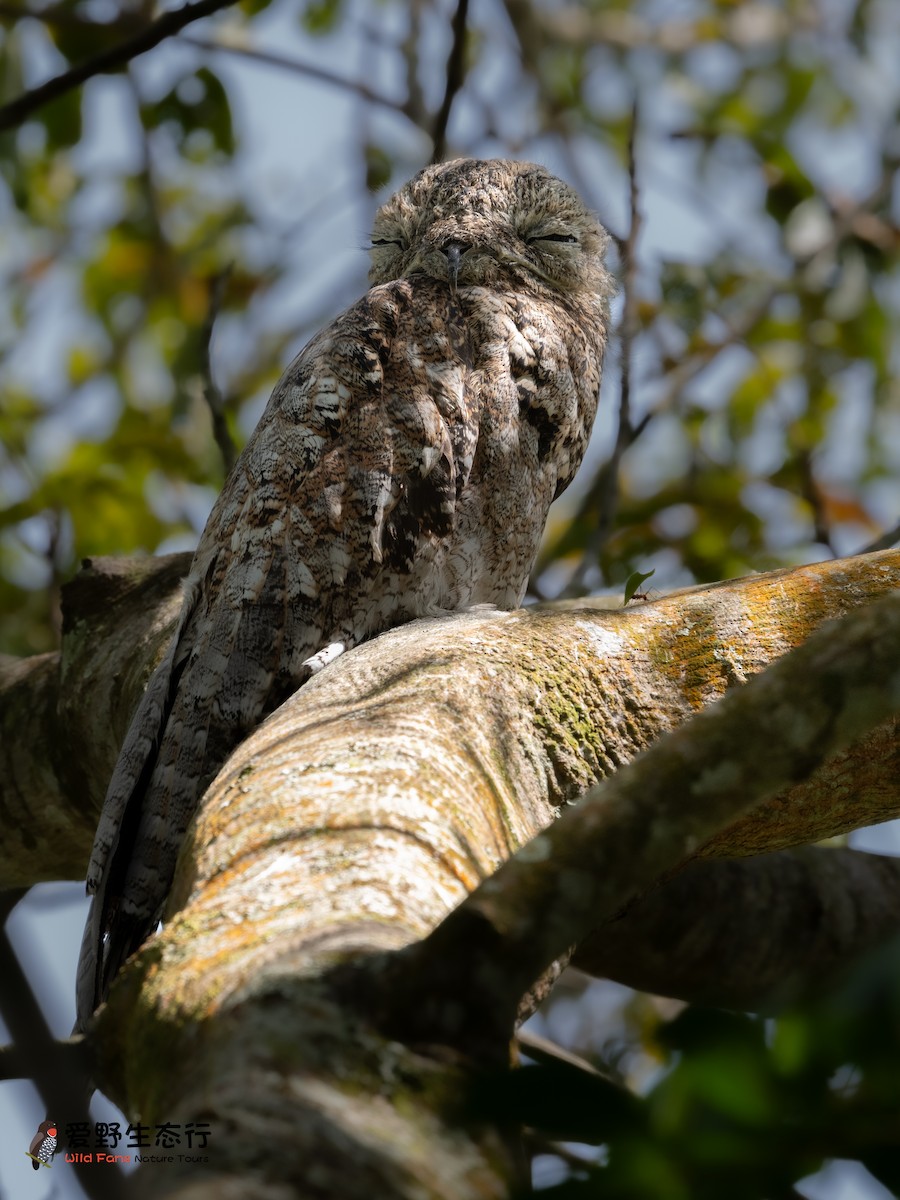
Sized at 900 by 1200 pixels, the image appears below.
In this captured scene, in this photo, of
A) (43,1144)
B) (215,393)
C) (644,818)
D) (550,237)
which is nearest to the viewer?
(644,818)

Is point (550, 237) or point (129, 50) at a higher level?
point (550, 237)

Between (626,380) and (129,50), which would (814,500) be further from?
(129,50)

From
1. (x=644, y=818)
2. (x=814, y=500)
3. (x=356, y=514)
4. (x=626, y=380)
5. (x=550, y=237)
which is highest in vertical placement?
(x=550, y=237)

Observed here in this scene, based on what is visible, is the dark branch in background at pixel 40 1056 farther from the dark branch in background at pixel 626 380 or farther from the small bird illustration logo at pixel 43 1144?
the dark branch in background at pixel 626 380

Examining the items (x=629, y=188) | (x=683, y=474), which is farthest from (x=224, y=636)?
(x=683, y=474)

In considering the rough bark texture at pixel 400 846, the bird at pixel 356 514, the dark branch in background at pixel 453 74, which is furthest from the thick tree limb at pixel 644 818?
the dark branch in background at pixel 453 74

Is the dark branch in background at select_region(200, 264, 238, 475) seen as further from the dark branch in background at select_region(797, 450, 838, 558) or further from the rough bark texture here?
the dark branch in background at select_region(797, 450, 838, 558)

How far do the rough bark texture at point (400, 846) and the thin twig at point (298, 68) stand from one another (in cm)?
350

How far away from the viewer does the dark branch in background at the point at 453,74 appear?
4.20 metres

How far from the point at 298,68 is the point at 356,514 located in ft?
9.82

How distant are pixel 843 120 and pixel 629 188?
19.9ft

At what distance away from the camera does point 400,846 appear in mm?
1629

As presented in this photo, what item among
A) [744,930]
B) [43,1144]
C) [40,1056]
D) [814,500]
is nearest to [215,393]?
[814,500]

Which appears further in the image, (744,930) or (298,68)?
(298,68)
